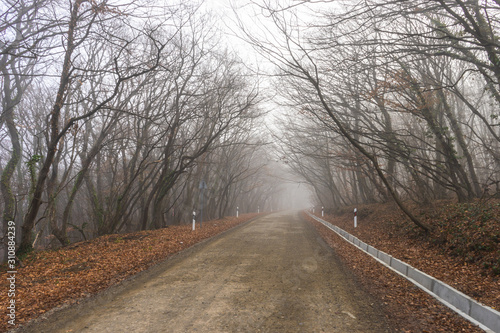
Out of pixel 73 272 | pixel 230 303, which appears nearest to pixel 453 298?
pixel 230 303

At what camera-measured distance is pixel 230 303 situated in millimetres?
4613

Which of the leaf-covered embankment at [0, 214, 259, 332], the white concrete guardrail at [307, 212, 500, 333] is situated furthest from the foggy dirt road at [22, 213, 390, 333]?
the white concrete guardrail at [307, 212, 500, 333]

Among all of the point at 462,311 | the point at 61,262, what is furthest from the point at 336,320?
the point at 61,262

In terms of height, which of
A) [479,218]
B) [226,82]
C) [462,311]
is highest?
[226,82]

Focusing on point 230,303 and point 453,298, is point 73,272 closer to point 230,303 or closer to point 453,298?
point 230,303

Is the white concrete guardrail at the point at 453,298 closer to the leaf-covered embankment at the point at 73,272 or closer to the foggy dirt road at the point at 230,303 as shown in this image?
the foggy dirt road at the point at 230,303

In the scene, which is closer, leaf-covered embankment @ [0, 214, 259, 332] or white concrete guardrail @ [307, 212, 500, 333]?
white concrete guardrail @ [307, 212, 500, 333]

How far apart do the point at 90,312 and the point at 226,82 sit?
14.6m

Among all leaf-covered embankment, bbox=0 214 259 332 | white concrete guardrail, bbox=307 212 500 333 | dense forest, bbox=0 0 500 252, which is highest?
dense forest, bbox=0 0 500 252

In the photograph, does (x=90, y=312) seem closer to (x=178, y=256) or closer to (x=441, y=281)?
(x=178, y=256)

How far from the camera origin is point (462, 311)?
435 centimetres

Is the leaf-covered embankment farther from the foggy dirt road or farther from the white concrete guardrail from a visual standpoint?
the white concrete guardrail

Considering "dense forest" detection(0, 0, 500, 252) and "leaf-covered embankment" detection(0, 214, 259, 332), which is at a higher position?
"dense forest" detection(0, 0, 500, 252)

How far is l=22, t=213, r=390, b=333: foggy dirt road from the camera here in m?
3.86
